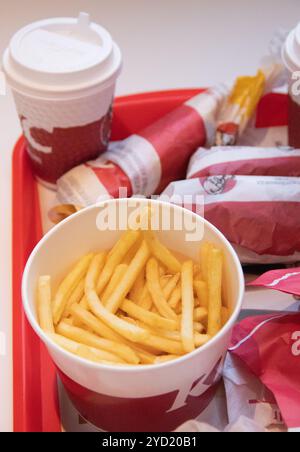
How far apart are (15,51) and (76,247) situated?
41 cm

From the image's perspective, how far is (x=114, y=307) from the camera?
0.74 metres

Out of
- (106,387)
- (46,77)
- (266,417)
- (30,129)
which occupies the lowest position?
(266,417)

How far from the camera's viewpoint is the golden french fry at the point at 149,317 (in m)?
0.71

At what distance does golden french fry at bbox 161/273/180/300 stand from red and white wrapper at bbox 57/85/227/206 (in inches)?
10.9

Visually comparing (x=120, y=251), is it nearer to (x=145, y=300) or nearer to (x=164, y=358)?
(x=145, y=300)

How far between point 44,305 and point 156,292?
0.15 metres

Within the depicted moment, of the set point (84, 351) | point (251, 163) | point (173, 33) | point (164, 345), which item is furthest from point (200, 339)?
point (173, 33)

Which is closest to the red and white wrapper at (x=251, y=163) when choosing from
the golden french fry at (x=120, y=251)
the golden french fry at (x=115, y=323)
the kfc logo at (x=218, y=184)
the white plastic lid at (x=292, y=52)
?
the kfc logo at (x=218, y=184)

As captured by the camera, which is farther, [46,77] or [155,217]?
[46,77]

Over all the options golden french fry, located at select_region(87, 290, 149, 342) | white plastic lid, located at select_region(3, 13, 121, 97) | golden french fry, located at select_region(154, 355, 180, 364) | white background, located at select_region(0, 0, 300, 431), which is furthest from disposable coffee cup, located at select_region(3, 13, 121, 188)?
golden french fry, located at select_region(154, 355, 180, 364)

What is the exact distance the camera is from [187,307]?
2.39ft

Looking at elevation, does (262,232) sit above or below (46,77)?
below
